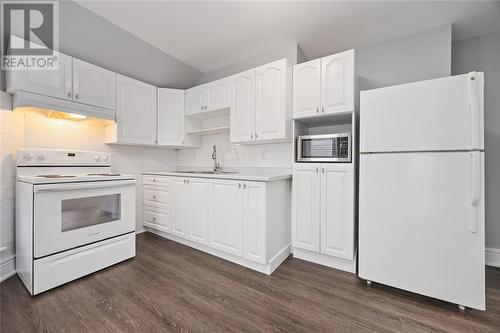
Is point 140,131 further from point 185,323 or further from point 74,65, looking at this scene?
point 185,323

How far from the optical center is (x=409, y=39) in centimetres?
232

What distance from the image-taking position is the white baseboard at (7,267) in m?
1.78

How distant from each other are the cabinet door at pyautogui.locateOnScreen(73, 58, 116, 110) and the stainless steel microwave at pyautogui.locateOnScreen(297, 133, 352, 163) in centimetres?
228

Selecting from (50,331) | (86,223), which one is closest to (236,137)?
(86,223)

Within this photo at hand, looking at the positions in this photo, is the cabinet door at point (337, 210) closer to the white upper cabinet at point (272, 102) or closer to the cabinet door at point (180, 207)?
the white upper cabinet at point (272, 102)

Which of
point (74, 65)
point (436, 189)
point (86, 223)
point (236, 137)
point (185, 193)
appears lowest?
point (86, 223)

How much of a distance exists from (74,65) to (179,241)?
7.57 feet

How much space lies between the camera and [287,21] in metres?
2.21

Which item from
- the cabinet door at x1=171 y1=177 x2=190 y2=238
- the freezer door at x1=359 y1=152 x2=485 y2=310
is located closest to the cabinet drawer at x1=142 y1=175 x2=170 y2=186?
the cabinet door at x1=171 y1=177 x2=190 y2=238

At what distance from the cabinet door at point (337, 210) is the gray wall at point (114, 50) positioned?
8.72ft

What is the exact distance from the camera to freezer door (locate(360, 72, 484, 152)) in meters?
1.41

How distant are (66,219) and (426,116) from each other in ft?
10.1

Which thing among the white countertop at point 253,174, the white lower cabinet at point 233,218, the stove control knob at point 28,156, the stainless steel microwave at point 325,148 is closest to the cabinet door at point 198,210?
the white lower cabinet at point 233,218

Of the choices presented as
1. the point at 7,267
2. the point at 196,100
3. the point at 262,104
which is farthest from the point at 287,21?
the point at 7,267
